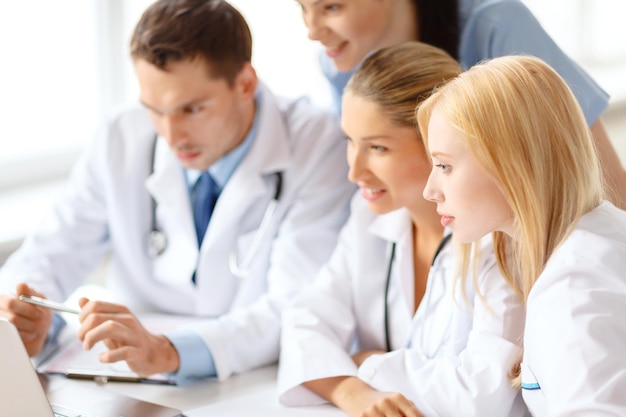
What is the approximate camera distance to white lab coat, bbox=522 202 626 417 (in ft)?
3.39

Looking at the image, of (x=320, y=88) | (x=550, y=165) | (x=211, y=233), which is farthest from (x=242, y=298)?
(x=320, y=88)

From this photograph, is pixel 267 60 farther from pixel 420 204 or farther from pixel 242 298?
pixel 420 204

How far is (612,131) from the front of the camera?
3.93 m

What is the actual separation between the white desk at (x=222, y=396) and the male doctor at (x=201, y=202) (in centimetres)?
3

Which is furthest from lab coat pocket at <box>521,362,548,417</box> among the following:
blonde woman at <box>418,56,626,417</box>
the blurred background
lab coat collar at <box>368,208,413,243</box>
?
the blurred background

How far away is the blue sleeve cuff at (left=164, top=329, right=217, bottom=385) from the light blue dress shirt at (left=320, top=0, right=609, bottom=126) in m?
0.63

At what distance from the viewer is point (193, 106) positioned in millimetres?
1674

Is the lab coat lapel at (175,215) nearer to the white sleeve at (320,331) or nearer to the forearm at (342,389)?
the white sleeve at (320,331)

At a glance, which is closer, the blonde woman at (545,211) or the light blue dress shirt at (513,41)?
the blonde woman at (545,211)

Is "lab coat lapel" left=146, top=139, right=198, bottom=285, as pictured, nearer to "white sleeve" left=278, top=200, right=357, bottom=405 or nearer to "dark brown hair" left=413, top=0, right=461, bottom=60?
"white sleeve" left=278, top=200, right=357, bottom=405

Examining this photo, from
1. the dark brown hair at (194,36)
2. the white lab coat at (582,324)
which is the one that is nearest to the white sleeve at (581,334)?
the white lab coat at (582,324)

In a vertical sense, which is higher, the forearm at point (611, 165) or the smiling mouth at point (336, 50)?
the smiling mouth at point (336, 50)

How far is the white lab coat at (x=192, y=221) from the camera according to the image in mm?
1739

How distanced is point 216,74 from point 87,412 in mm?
610
